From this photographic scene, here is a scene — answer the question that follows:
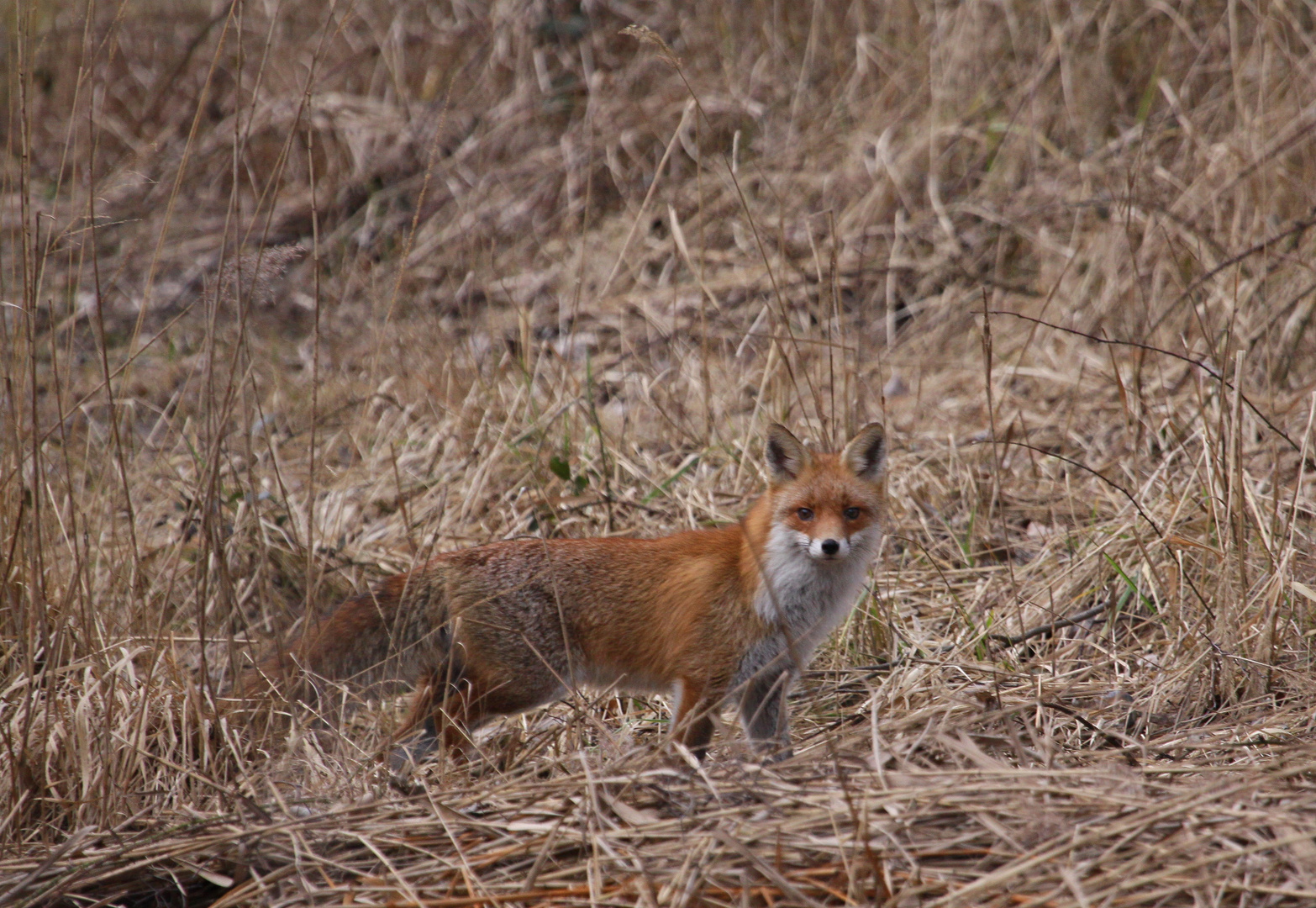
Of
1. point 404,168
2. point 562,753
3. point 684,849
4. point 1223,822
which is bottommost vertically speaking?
point 562,753

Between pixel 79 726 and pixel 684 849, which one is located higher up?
pixel 684 849

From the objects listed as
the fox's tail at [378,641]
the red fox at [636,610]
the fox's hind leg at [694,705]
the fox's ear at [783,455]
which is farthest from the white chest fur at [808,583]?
the fox's tail at [378,641]

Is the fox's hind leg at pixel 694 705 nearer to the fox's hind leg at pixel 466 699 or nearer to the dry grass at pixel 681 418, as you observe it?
the dry grass at pixel 681 418

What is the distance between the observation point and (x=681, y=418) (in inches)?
234

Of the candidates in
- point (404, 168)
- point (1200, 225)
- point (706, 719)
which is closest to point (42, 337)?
point (404, 168)

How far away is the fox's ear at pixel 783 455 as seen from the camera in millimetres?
4078

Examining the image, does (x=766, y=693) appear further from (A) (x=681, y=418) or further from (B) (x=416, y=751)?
(A) (x=681, y=418)

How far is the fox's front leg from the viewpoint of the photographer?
372cm

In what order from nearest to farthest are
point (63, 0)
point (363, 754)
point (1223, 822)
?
1. point (1223, 822)
2. point (363, 754)
3. point (63, 0)

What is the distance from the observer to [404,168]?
9367 mm

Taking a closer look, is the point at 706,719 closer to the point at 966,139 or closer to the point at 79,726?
the point at 79,726

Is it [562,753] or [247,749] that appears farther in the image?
[562,753]

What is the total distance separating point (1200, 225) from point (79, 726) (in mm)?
6131

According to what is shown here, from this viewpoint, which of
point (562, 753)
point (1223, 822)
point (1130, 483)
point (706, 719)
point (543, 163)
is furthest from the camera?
point (543, 163)
